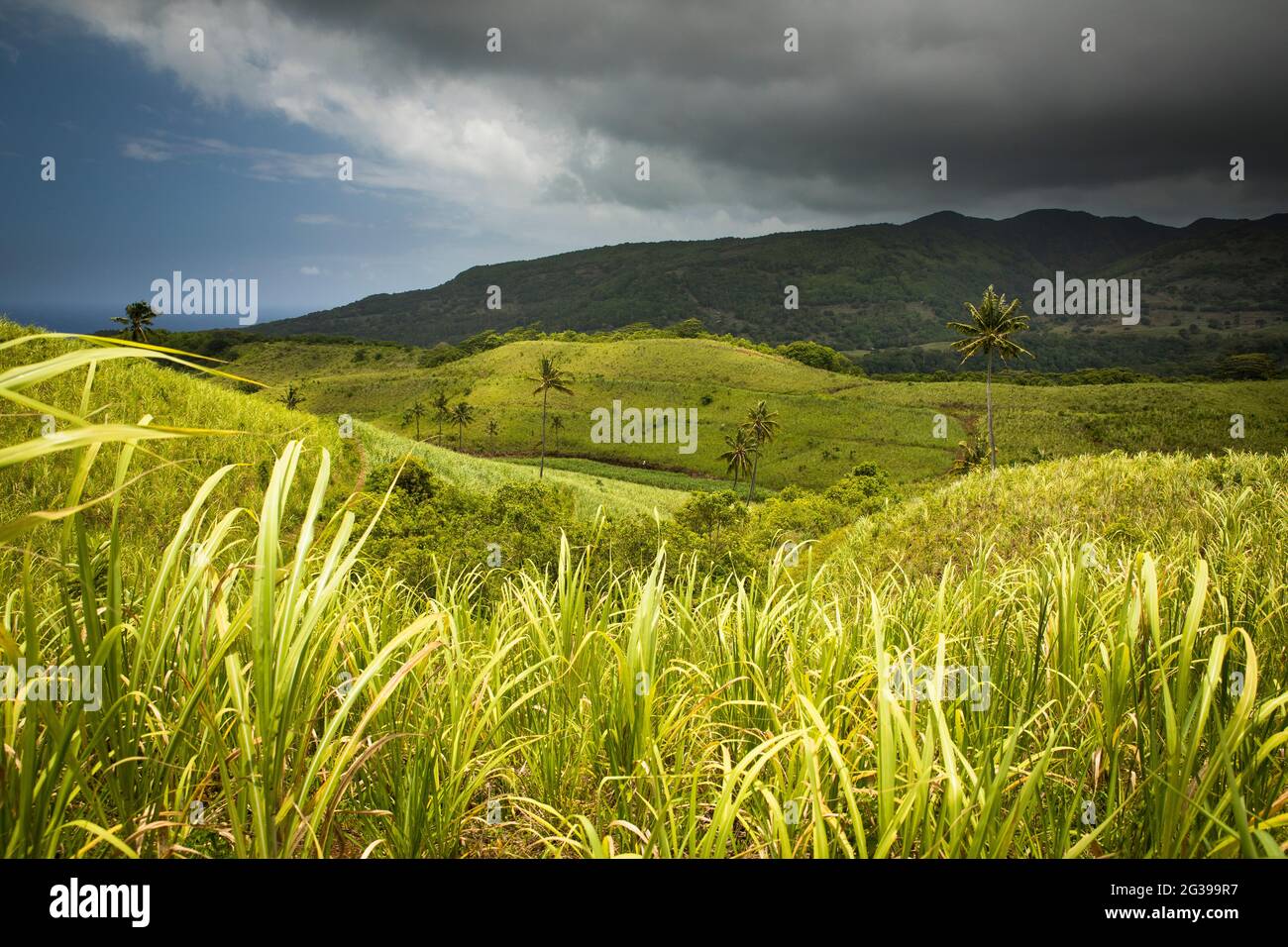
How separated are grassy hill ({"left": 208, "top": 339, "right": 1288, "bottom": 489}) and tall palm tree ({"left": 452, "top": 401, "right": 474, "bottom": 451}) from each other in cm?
167

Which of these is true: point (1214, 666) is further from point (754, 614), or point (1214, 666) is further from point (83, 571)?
point (83, 571)

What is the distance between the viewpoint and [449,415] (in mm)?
104188

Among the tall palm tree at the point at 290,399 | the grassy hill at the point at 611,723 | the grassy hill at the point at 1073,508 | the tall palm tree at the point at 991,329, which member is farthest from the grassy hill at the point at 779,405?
the grassy hill at the point at 611,723

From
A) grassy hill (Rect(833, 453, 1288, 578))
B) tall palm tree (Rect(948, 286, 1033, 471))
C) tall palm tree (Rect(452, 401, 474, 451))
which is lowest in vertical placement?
grassy hill (Rect(833, 453, 1288, 578))

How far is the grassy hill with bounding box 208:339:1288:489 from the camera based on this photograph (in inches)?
3231

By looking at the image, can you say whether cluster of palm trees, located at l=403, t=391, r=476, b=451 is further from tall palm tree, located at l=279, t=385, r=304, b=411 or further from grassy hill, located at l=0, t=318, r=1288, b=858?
grassy hill, located at l=0, t=318, r=1288, b=858

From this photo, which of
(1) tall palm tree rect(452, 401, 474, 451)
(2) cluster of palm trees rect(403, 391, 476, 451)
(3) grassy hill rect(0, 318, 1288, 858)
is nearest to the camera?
(3) grassy hill rect(0, 318, 1288, 858)

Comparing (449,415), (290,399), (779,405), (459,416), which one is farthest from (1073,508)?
(779,405)

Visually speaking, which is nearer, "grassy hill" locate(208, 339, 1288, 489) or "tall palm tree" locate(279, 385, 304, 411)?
"tall palm tree" locate(279, 385, 304, 411)

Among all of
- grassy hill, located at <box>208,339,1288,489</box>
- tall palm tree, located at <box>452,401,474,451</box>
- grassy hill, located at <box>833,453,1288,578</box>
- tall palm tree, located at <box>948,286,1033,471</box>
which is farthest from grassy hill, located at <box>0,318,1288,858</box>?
tall palm tree, located at <box>452,401,474,451</box>

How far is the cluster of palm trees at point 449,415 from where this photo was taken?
9906 cm

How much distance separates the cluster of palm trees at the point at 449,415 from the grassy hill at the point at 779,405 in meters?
1.44

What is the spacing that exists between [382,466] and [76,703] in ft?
51.6

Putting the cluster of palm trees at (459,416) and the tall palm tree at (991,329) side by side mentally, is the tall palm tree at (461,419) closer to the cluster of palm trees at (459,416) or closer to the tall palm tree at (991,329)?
the cluster of palm trees at (459,416)
